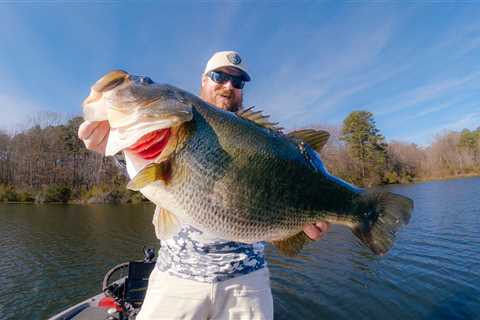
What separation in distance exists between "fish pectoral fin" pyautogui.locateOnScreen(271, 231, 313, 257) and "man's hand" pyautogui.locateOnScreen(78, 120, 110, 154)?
1.55m

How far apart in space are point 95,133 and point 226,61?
151 cm

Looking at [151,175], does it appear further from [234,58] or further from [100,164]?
[100,164]

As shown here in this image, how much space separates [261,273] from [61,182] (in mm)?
62011

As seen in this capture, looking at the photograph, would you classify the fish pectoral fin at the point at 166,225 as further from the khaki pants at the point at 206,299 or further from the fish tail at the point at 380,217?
the fish tail at the point at 380,217

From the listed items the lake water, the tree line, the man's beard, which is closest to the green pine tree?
the tree line

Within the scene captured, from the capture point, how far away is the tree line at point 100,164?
49.6 meters

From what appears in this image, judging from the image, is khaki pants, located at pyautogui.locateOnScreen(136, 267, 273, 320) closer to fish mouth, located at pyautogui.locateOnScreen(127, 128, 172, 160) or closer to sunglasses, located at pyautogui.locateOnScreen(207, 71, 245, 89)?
fish mouth, located at pyautogui.locateOnScreen(127, 128, 172, 160)

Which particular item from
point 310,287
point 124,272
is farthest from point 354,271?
point 124,272

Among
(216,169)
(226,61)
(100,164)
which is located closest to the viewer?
(216,169)

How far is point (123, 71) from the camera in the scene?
2.24 metres

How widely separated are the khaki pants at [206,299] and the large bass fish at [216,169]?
58 centimetres

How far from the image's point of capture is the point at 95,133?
7.84 feet

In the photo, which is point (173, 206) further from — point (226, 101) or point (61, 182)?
point (61, 182)

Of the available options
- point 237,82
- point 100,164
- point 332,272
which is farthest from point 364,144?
point 237,82
